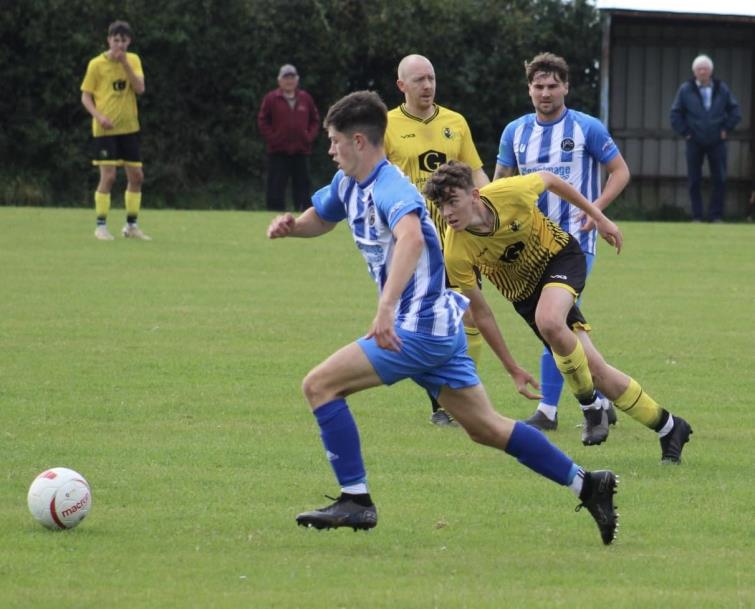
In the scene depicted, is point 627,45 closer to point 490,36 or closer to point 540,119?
point 490,36

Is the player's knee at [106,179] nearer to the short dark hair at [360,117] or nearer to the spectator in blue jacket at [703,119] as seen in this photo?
the spectator in blue jacket at [703,119]

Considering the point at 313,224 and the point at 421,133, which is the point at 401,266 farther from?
the point at 421,133

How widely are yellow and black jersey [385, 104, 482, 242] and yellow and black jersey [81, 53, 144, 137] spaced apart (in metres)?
9.43

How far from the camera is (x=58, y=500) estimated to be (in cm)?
607

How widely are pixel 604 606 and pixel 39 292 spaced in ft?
32.1

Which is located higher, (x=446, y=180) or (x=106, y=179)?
(x=446, y=180)

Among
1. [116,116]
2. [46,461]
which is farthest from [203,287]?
[46,461]

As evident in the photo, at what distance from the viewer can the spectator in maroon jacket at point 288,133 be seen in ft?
78.6

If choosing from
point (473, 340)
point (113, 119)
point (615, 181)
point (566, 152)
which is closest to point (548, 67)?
point (566, 152)

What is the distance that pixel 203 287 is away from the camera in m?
14.8

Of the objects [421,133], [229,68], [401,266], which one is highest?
[229,68]

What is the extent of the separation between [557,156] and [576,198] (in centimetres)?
141

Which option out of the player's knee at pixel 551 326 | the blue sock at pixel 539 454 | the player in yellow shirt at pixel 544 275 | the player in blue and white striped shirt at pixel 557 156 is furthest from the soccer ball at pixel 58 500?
the player in blue and white striped shirt at pixel 557 156

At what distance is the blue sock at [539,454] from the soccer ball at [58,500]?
166 centimetres
